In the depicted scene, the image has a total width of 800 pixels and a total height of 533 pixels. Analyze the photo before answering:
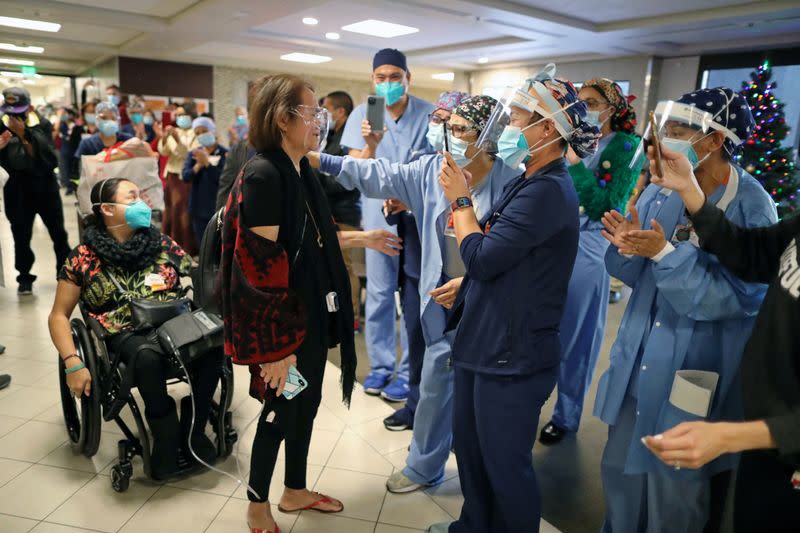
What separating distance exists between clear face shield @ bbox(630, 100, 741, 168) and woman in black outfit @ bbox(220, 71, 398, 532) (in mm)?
1021

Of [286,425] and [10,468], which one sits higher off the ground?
[286,425]

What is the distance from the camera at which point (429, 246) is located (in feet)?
6.86

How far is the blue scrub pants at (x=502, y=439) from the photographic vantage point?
5.13 ft

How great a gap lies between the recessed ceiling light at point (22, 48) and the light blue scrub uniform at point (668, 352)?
45.1 feet

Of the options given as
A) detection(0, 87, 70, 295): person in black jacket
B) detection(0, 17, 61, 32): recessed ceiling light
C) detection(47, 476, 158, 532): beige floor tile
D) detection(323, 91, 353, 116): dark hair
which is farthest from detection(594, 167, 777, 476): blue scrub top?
detection(0, 17, 61, 32): recessed ceiling light

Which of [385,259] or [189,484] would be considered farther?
[385,259]

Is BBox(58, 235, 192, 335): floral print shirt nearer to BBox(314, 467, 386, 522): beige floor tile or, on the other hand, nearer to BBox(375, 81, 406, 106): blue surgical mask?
BBox(314, 467, 386, 522): beige floor tile

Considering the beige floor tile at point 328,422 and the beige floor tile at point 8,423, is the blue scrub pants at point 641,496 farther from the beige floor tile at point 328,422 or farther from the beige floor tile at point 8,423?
the beige floor tile at point 8,423

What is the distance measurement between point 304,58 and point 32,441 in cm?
1083

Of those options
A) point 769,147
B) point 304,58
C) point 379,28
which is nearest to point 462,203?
point 769,147

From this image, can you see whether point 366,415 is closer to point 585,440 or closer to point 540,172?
point 585,440

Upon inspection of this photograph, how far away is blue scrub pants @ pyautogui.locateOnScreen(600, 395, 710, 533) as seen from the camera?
5.39 ft

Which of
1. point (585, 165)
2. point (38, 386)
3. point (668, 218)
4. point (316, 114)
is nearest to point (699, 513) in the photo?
point (668, 218)

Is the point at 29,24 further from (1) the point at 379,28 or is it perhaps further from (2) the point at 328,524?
(2) the point at 328,524
